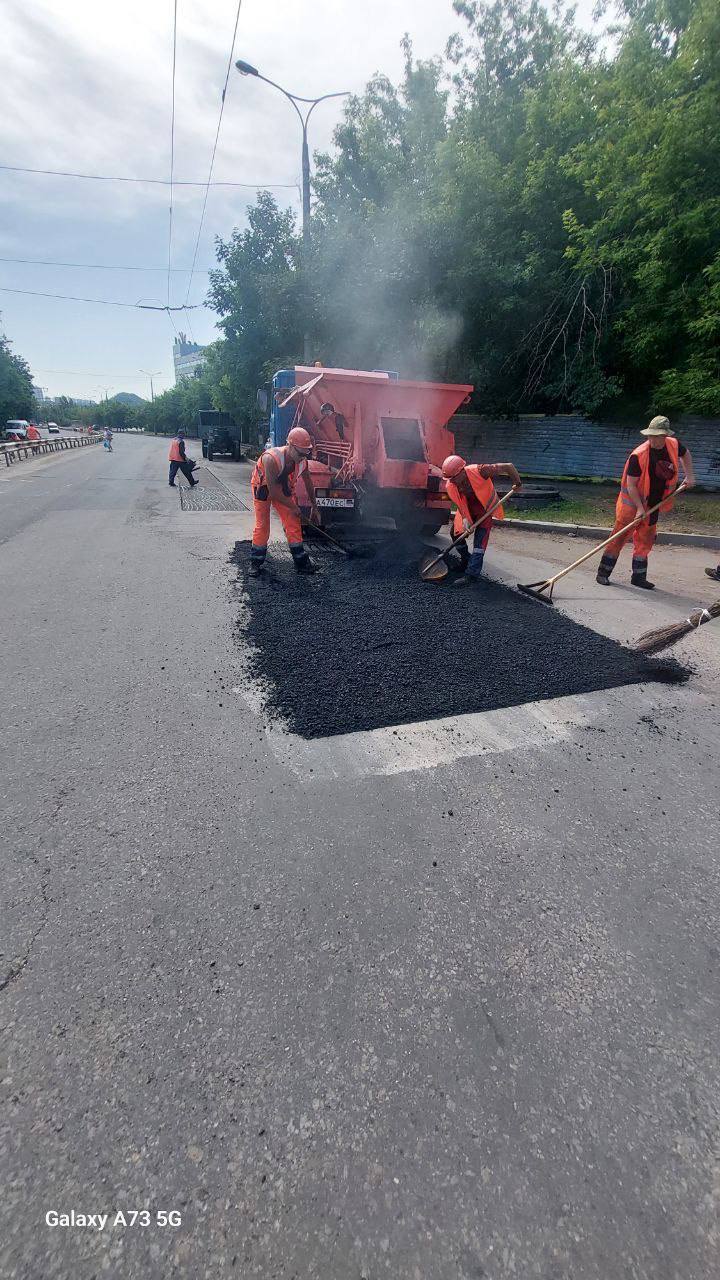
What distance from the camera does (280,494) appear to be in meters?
6.03

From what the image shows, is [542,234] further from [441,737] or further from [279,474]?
[441,737]

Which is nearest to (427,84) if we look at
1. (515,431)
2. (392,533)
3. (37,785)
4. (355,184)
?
(355,184)

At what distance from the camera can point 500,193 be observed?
46.5ft

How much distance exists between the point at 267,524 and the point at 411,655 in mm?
2835

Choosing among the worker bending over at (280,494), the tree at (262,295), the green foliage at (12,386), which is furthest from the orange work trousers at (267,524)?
the green foliage at (12,386)

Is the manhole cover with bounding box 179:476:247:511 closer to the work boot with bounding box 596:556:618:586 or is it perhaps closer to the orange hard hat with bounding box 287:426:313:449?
the orange hard hat with bounding box 287:426:313:449

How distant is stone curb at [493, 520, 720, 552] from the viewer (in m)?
8.15

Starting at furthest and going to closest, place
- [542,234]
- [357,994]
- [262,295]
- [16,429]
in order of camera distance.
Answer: [16,429] → [262,295] → [542,234] → [357,994]

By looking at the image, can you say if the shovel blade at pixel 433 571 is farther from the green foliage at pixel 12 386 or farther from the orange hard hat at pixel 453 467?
the green foliage at pixel 12 386

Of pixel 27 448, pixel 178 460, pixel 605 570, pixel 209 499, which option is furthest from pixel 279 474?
pixel 27 448

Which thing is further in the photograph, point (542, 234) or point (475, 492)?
point (542, 234)

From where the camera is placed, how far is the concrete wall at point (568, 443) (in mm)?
11922

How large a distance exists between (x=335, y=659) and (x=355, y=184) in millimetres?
23762

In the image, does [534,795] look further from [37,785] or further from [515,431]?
[515,431]
